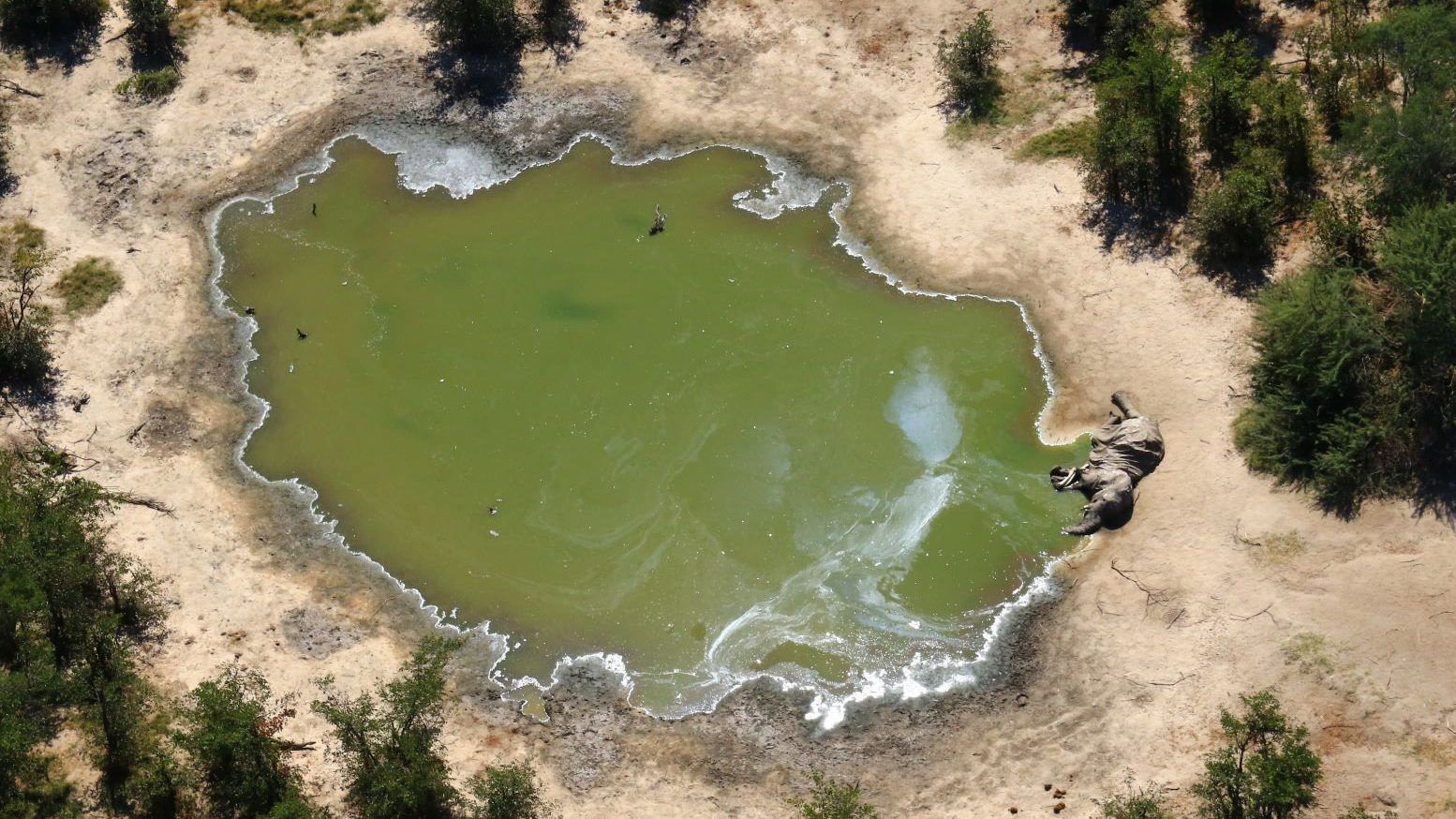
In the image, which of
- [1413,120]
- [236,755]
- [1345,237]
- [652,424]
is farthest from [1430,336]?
[236,755]

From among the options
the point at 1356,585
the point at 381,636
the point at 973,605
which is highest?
the point at 1356,585

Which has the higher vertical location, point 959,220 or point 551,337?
point 959,220

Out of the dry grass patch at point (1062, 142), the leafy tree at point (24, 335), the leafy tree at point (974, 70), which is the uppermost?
the leafy tree at point (974, 70)

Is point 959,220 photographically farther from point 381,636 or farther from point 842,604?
point 381,636

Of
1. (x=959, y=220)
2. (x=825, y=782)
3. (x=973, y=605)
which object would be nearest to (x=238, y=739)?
(x=825, y=782)

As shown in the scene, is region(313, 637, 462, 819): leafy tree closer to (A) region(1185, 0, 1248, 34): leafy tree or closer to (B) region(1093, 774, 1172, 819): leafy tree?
(B) region(1093, 774, 1172, 819): leafy tree

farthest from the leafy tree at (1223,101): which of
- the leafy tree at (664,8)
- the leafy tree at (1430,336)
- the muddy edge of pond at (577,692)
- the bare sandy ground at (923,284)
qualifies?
the leafy tree at (664,8)

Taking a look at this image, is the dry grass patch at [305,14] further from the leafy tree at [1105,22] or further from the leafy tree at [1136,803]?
the leafy tree at [1136,803]

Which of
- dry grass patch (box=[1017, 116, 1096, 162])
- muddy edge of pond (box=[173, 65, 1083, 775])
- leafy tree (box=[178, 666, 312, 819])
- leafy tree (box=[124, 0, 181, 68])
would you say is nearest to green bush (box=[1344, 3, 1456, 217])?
dry grass patch (box=[1017, 116, 1096, 162])
